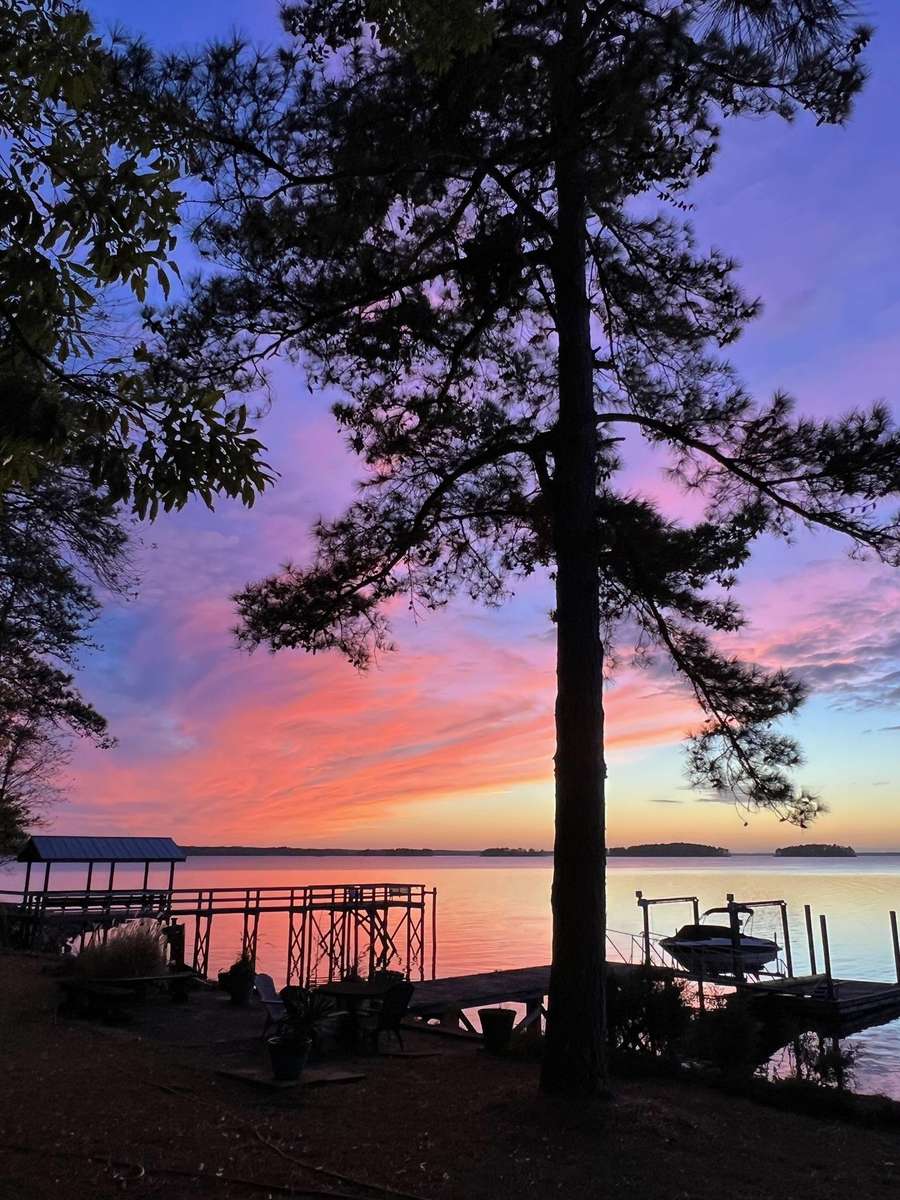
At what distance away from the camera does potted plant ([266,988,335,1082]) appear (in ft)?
28.7

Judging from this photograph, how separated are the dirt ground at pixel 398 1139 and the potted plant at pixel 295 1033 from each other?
32 centimetres

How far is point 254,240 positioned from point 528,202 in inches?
103

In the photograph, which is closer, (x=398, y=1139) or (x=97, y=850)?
(x=398, y=1139)

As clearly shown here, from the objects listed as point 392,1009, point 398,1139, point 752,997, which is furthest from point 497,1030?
point 752,997

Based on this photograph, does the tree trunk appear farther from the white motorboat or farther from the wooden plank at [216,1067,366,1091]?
the white motorboat

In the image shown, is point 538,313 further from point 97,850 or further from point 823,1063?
point 97,850

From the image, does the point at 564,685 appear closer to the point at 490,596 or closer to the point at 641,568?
the point at 641,568

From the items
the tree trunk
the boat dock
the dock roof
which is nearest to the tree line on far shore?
the tree trunk

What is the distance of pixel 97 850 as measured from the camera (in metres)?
24.5

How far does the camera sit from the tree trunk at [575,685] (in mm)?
7879

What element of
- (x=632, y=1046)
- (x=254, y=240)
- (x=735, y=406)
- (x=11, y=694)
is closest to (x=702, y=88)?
(x=735, y=406)

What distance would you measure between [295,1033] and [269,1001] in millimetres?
2032

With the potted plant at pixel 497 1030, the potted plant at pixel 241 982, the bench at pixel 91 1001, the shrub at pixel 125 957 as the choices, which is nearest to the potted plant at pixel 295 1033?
the potted plant at pixel 497 1030

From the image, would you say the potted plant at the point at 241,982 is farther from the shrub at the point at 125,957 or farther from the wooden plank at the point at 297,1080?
the wooden plank at the point at 297,1080
